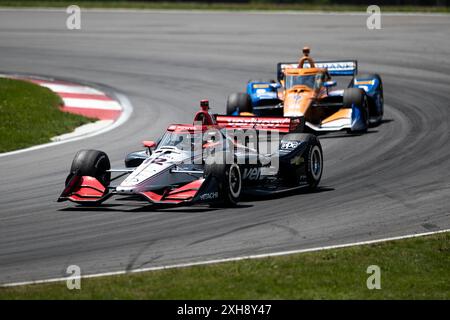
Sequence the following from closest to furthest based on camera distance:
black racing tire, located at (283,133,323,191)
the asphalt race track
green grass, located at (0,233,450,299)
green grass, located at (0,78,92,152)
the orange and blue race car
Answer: green grass, located at (0,233,450,299) → the asphalt race track → black racing tire, located at (283,133,323,191) → green grass, located at (0,78,92,152) → the orange and blue race car

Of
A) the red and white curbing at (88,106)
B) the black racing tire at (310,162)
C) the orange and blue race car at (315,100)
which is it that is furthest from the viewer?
the red and white curbing at (88,106)

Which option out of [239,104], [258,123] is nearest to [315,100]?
[239,104]

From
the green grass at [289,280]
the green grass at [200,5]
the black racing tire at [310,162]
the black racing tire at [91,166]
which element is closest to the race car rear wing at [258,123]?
the black racing tire at [310,162]

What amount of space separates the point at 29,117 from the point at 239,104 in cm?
475

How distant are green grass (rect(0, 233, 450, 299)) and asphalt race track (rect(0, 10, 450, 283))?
0.70 meters

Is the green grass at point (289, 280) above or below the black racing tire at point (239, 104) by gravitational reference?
below

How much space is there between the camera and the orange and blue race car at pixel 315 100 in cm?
2145

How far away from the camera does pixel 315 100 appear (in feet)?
72.0

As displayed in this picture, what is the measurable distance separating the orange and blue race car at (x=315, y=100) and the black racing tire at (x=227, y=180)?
21.0ft

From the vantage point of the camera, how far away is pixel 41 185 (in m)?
16.7

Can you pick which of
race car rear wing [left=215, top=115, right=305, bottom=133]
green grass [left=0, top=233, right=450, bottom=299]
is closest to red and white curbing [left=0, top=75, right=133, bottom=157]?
race car rear wing [left=215, top=115, right=305, bottom=133]

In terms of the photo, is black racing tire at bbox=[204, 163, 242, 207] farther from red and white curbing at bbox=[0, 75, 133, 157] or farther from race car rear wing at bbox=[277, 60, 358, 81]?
race car rear wing at bbox=[277, 60, 358, 81]

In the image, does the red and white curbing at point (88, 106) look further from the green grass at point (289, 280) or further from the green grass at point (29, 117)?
the green grass at point (289, 280)

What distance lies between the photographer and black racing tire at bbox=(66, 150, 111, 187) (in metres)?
15.1
